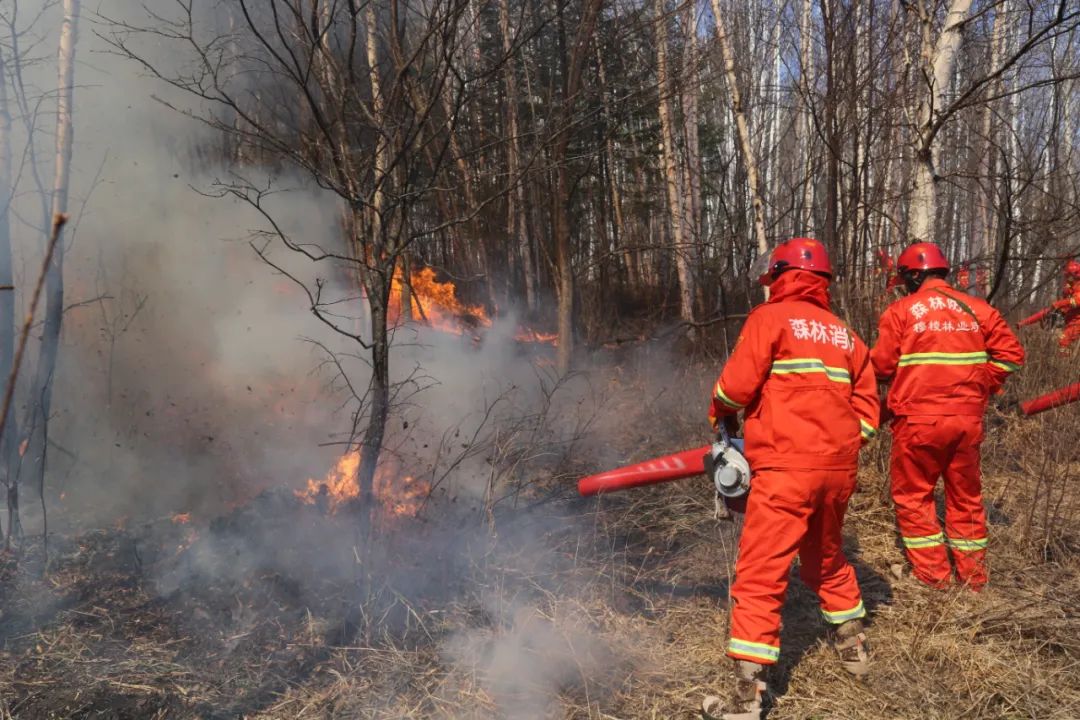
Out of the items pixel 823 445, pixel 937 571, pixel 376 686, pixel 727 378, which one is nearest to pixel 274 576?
pixel 376 686

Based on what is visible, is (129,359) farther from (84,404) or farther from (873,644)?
(873,644)

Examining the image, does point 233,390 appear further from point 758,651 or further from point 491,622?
point 758,651

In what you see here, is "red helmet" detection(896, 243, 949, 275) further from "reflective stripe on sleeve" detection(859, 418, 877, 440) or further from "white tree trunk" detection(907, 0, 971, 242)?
"reflective stripe on sleeve" detection(859, 418, 877, 440)

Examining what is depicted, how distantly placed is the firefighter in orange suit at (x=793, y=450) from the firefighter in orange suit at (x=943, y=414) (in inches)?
39.3

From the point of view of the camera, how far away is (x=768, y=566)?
9.56 feet

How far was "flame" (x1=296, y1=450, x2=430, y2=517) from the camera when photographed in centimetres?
466

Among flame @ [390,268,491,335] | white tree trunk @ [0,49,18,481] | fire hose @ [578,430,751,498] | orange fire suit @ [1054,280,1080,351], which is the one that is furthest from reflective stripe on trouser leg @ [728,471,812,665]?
flame @ [390,268,491,335]

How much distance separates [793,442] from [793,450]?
0.04 meters

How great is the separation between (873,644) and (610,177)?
11.7 meters

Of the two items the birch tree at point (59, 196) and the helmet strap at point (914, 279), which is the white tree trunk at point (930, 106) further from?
the birch tree at point (59, 196)

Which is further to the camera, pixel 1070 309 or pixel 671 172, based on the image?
pixel 671 172

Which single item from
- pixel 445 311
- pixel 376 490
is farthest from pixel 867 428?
pixel 445 311

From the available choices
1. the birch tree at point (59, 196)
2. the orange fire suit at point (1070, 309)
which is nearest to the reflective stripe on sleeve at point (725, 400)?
the birch tree at point (59, 196)

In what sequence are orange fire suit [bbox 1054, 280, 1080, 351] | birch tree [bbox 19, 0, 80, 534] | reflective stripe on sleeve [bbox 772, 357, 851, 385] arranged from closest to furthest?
reflective stripe on sleeve [bbox 772, 357, 851, 385] < birch tree [bbox 19, 0, 80, 534] < orange fire suit [bbox 1054, 280, 1080, 351]
